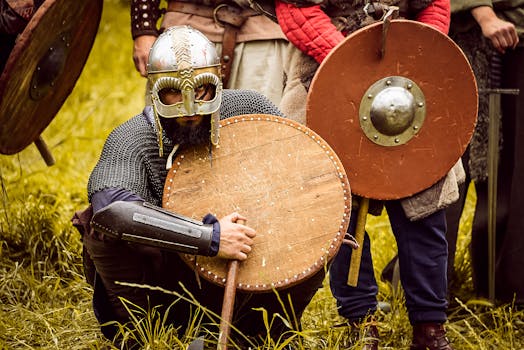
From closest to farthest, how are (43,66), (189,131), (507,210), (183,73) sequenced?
(183,73)
(189,131)
(43,66)
(507,210)

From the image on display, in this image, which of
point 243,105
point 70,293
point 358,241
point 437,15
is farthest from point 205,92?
point 70,293

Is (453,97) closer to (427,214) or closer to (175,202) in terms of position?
(427,214)

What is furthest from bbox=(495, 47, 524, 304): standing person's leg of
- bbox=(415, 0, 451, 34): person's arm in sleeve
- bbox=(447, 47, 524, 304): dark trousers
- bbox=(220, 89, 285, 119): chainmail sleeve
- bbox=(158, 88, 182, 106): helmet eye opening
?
bbox=(158, 88, 182, 106): helmet eye opening

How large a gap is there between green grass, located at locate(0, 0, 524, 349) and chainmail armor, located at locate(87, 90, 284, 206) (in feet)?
1.52

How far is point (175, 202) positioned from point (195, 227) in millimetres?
196

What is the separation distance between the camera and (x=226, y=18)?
4.02 m

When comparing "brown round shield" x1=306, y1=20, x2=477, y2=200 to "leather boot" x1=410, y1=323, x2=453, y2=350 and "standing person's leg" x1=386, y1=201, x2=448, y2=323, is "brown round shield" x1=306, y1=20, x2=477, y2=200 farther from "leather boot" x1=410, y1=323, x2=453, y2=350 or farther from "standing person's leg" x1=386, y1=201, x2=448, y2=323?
"leather boot" x1=410, y1=323, x2=453, y2=350

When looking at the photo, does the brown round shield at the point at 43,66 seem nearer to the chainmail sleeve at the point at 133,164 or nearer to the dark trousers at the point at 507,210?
the chainmail sleeve at the point at 133,164

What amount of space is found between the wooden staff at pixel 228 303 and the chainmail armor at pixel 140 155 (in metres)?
0.38

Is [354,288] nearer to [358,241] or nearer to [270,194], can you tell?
[358,241]

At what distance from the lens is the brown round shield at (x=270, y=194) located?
3115mm

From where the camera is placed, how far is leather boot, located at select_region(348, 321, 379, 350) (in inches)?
137

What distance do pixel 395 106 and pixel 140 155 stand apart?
0.93 metres

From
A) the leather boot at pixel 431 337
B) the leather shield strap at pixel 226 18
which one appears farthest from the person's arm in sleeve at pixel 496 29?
the leather boot at pixel 431 337
